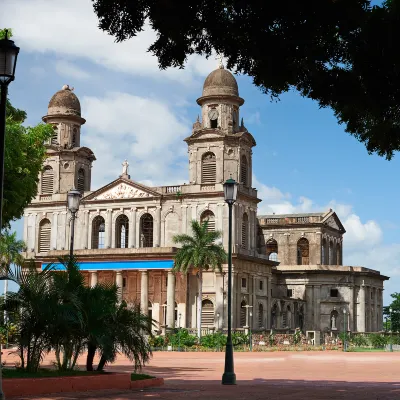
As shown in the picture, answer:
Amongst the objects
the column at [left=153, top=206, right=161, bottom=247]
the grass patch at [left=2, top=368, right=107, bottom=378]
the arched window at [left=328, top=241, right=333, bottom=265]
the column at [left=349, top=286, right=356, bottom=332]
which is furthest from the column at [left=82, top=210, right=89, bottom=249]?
the grass patch at [left=2, top=368, right=107, bottom=378]

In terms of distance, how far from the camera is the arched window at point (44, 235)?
6919cm

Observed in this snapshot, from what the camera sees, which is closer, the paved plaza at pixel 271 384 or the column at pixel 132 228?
the paved plaza at pixel 271 384

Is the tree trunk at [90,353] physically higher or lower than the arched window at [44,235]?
lower

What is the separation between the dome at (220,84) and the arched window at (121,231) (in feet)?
40.5

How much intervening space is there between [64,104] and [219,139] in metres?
15.4

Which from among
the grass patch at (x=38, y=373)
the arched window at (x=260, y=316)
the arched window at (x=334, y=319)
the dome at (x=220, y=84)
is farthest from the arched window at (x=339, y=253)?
the grass patch at (x=38, y=373)

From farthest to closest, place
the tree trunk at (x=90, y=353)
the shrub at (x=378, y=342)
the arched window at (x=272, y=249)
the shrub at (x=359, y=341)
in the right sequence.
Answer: the arched window at (x=272, y=249) < the shrub at (x=359, y=341) < the shrub at (x=378, y=342) < the tree trunk at (x=90, y=353)

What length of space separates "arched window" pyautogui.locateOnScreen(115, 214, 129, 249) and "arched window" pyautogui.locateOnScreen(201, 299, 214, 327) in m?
9.32

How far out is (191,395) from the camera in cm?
1739

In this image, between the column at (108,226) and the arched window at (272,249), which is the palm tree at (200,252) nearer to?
the column at (108,226)

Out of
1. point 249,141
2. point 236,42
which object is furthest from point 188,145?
point 236,42

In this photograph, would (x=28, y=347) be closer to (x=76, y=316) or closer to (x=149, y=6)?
(x=76, y=316)

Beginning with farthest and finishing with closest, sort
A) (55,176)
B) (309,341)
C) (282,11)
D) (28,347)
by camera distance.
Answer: (55,176), (309,341), (28,347), (282,11)

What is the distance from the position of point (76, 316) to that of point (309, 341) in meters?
42.8
